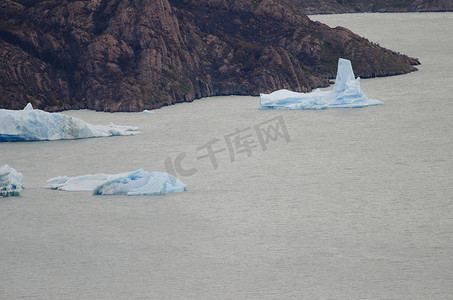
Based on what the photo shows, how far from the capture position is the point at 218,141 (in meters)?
32.9

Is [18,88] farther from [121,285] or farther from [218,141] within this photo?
[121,285]

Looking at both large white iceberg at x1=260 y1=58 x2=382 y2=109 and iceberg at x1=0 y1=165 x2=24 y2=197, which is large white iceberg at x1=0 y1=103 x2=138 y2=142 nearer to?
iceberg at x1=0 y1=165 x2=24 y2=197

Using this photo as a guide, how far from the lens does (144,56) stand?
146 ft

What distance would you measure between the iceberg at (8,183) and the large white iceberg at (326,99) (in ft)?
63.4

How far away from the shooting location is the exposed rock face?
139 feet

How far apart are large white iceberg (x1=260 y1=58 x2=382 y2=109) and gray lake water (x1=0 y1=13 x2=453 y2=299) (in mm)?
2886

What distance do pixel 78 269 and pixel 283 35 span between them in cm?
3884

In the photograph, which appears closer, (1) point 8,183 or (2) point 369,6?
(1) point 8,183

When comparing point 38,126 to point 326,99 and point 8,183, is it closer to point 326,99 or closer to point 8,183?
point 8,183

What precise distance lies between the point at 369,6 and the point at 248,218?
106889 mm

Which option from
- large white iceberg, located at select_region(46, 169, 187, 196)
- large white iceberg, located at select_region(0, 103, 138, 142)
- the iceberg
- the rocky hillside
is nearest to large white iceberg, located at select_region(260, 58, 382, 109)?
large white iceberg, located at select_region(0, 103, 138, 142)

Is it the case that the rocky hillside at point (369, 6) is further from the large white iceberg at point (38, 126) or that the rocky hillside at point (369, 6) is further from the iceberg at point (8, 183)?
the iceberg at point (8, 183)

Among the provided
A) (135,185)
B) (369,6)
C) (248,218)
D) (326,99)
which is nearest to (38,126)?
(135,185)

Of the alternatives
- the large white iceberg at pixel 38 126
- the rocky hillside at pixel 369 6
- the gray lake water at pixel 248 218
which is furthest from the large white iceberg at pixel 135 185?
the rocky hillside at pixel 369 6
